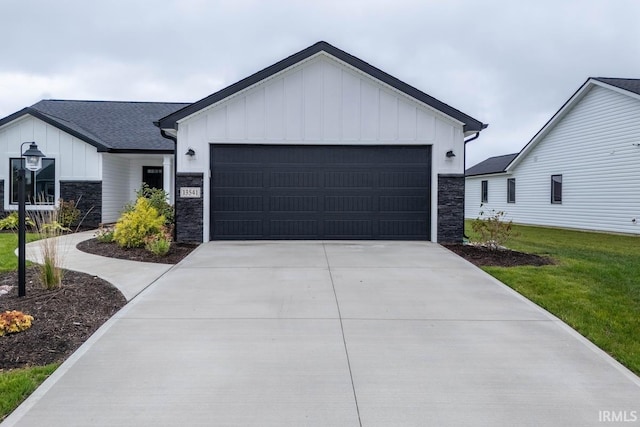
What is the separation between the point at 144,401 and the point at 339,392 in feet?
4.65

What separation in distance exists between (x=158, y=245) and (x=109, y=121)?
1160 cm

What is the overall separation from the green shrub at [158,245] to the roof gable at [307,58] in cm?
321

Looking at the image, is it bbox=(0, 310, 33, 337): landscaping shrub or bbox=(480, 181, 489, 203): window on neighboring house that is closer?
bbox=(0, 310, 33, 337): landscaping shrub

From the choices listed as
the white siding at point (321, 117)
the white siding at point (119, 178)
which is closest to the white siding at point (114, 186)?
the white siding at point (119, 178)

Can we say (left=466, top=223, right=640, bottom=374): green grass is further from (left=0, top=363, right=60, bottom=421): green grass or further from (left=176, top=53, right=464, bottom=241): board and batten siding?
(left=0, top=363, right=60, bottom=421): green grass

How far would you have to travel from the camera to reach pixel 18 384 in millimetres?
3154

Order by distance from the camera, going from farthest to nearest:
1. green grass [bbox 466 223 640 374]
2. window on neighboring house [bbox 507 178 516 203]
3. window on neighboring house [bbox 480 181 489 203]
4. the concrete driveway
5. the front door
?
window on neighboring house [bbox 480 181 489 203]
window on neighboring house [bbox 507 178 516 203]
the front door
green grass [bbox 466 223 640 374]
the concrete driveway

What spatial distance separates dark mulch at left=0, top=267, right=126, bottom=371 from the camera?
377 centimetres

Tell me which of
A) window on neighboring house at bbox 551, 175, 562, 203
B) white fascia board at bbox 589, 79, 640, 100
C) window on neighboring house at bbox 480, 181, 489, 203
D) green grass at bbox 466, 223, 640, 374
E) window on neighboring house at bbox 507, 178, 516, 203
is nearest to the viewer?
green grass at bbox 466, 223, 640, 374

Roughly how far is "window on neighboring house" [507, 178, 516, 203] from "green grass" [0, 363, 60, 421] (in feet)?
74.7

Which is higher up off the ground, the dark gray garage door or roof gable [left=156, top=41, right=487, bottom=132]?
roof gable [left=156, top=41, right=487, bottom=132]

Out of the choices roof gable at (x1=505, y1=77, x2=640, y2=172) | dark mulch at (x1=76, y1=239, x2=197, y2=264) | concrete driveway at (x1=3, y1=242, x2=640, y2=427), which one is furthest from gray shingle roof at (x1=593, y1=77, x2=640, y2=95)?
dark mulch at (x1=76, y1=239, x2=197, y2=264)

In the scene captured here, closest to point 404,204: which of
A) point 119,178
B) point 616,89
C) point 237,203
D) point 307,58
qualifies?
point 237,203

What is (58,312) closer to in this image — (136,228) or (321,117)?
(136,228)
